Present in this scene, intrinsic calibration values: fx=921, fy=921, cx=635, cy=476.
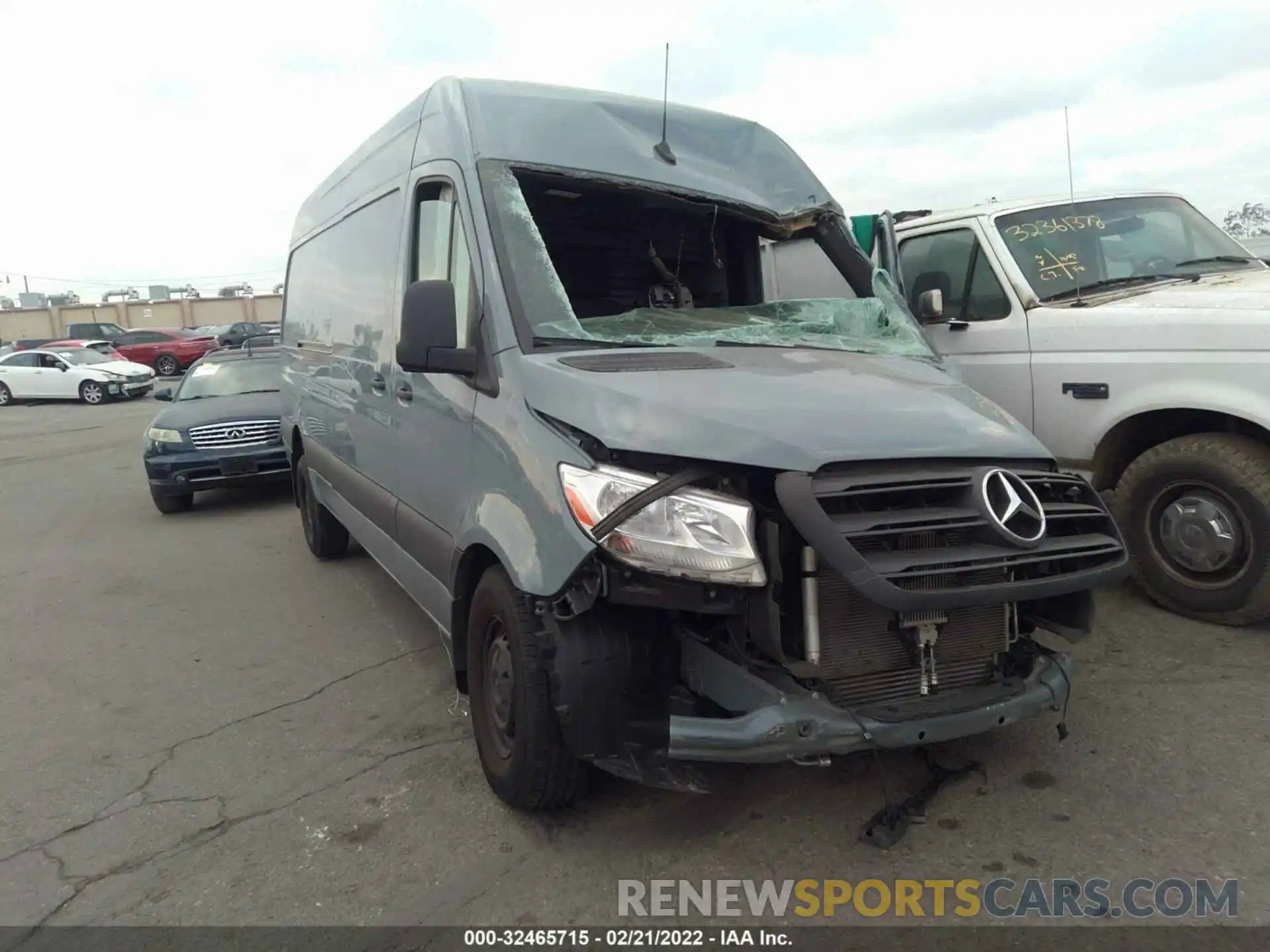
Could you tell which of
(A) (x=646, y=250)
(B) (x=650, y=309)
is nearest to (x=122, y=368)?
(A) (x=646, y=250)

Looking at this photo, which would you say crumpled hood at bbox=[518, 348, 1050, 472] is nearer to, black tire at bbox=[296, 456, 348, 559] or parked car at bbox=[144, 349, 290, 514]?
black tire at bbox=[296, 456, 348, 559]

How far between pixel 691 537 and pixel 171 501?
817 cm

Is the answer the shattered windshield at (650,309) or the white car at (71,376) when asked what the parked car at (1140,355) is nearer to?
the shattered windshield at (650,309)

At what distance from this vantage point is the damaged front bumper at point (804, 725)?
251cm

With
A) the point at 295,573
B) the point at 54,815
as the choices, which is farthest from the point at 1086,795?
the point at 295,573

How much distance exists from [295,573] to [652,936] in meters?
4.88

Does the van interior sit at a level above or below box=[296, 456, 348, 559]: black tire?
above

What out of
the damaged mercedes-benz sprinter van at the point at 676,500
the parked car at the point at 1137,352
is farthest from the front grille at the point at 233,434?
the parked car at the point at 1137,352

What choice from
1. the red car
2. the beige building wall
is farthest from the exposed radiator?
the beige building wall

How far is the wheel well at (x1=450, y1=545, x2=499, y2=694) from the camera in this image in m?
3.32

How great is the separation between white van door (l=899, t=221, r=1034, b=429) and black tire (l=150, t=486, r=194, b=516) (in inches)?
283

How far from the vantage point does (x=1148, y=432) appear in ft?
15.6

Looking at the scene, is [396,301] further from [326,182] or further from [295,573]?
[295,573]

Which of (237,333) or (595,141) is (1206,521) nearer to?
(595,141)
